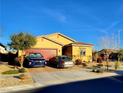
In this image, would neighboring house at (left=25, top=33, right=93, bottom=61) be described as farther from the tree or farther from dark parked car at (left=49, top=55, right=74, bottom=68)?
dark parked car at (left=49, top=55, right=74, bottom=68)

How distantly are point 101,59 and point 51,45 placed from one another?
26.3 ft

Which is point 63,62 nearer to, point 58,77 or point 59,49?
point 58,77

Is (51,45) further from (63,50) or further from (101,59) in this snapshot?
(101,59)

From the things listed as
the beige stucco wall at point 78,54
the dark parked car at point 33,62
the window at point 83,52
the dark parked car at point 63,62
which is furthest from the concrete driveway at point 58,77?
the window at point 83,52

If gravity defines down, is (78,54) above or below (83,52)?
below

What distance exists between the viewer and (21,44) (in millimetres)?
27797

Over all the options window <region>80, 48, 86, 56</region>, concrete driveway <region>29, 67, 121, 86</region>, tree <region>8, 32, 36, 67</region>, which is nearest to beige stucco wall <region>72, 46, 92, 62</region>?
window <region>80, 48, 86, 56</region>

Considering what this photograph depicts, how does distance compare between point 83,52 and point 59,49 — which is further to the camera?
point 83,52

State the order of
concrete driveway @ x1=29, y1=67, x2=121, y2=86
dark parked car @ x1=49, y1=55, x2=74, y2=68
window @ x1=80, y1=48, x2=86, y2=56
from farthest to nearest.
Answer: window @ x1=80, y1=48, x2=86, y2=56 → dark parked car @ x1=49, y1=55, x2=74, y2=68 → concrete driveway @ x1=29, y1=67, x2=121, y2=86

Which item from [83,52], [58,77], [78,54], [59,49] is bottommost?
[58,77]

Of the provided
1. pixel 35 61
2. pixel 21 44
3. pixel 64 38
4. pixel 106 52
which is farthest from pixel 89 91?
pixel 64 38

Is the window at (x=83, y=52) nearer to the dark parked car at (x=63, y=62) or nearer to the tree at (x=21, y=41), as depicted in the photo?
the dark parked car at (x=63, y=62)

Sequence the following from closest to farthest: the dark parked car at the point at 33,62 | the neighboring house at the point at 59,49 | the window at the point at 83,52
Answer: the dark parked car at the point at 33,62
the neighboring house at the point at 59,49
the window at the point at 83,52

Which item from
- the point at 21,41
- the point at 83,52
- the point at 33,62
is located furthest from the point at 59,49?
the point at 33,62
